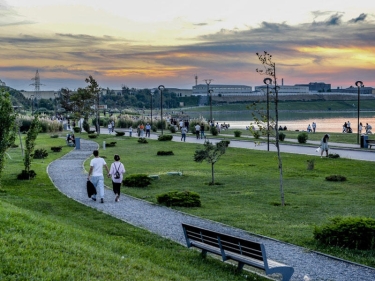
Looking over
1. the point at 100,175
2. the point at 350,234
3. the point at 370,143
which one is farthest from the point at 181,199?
the point at 370,143

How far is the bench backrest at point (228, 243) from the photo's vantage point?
902 centimetres

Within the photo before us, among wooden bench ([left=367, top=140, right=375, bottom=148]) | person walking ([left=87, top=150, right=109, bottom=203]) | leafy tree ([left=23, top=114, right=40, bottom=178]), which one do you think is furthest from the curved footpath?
wooden bench ([left=367, top=140, right=375, bottom=148])

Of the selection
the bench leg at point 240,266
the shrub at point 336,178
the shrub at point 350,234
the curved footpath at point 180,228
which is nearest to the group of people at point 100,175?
the curved footpath at point 180,228

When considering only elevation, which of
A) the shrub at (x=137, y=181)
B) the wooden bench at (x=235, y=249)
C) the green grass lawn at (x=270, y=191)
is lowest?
the green grass lawn at (x=270, y=191)

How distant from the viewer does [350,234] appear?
455 inches

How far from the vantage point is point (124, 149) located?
42969 mm

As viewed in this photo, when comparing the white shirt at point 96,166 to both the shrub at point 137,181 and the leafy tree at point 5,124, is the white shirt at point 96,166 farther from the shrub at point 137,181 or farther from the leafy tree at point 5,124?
the leafy tree at point 5,124

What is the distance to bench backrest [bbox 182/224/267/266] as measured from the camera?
29.6 ft

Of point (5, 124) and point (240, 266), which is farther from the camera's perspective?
point (5, 124)

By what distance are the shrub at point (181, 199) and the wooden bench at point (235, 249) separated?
243 inches

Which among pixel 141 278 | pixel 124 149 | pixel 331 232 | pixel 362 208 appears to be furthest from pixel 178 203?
pixel 124 149

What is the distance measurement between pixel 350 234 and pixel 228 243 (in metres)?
3.19

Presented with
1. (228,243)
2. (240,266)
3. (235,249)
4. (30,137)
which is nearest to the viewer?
(235,249)

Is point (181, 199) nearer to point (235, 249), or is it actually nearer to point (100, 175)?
point (100, 175)
